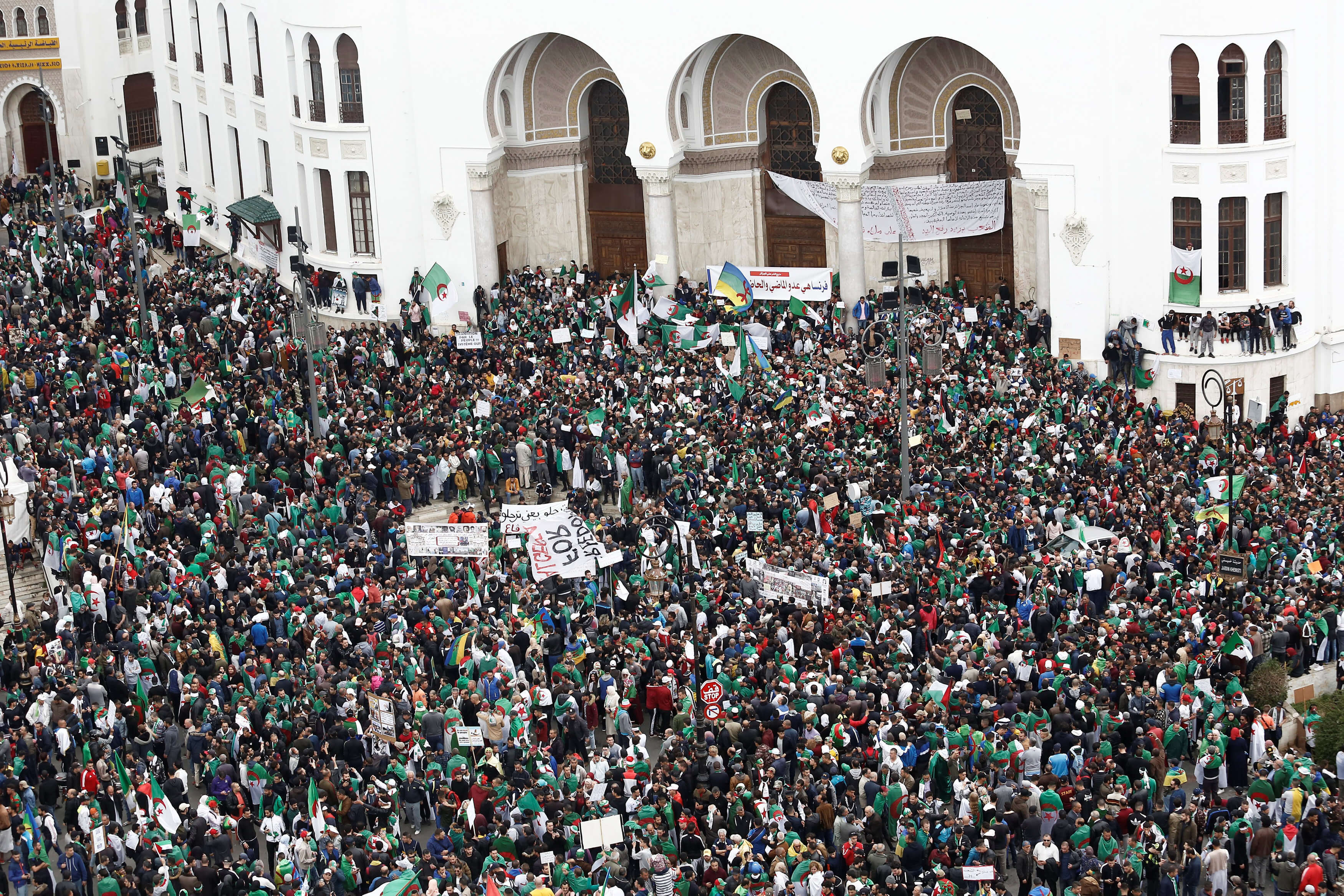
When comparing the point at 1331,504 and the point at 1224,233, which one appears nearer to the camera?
the point at 1331,504

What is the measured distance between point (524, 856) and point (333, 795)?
3.60 m

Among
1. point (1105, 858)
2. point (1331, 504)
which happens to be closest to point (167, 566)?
point (1105, 858)

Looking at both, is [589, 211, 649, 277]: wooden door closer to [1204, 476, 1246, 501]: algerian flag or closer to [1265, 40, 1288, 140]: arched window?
[1265, 40, 1288, 140]: arched window

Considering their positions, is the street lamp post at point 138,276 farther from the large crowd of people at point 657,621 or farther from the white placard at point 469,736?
the white placard at point 469,736

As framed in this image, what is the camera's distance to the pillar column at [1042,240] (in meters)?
54.6

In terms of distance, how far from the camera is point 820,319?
5616 cm

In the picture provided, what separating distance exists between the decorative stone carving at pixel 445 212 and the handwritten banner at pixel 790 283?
7.72m

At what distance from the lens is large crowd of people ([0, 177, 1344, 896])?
31.5m

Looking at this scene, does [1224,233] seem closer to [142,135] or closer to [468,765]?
[468,765]

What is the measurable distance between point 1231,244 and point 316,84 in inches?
995

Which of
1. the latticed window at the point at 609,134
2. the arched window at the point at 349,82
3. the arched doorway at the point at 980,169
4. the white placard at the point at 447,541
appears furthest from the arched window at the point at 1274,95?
the arched window at the point at 349,82

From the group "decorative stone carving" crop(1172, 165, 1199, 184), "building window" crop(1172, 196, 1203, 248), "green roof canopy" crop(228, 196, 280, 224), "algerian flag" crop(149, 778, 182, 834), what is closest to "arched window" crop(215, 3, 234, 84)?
"green roof canopy" crop(228, 196, 280, 224)

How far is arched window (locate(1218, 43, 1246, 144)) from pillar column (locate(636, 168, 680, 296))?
48.7 ft

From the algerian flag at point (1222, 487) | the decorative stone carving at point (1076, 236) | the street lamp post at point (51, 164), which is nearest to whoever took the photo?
the algerian flag at point (1222, 487)
